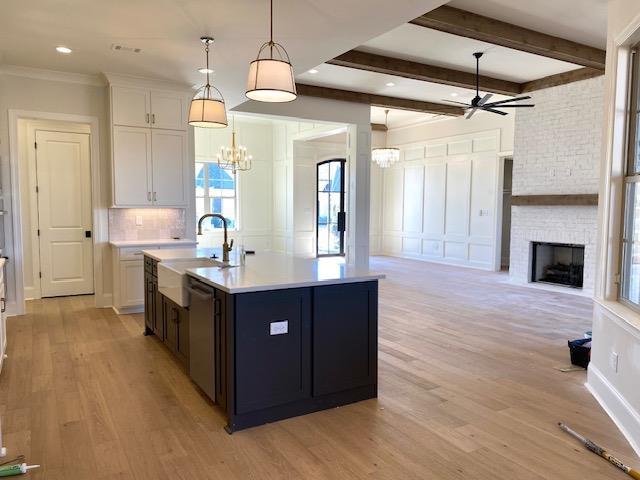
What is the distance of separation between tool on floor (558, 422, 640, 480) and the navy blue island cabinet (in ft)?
4.01

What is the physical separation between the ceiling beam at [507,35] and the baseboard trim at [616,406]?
11.9 feet

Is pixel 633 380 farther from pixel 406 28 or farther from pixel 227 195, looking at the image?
pixel 227 195

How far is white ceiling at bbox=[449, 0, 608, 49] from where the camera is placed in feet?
15.6

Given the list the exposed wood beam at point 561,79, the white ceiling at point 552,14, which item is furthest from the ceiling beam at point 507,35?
the exposed wood beam at point 561,79

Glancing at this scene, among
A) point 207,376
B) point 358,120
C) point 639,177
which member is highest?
point 358,120

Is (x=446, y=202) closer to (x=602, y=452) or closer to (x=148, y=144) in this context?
(x=148, y=144)

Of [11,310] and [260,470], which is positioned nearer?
[260,470]

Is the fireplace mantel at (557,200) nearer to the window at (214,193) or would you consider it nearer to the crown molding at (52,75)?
the window at (214,193)

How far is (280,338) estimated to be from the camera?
2820 millimetres

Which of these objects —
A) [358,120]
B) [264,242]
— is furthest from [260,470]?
[264,242]

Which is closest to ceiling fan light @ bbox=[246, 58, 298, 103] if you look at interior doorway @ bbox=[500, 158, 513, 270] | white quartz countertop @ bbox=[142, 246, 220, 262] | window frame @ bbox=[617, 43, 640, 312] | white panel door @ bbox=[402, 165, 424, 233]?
white quartz countertop @ bbox=[142, 246, 220, 262]

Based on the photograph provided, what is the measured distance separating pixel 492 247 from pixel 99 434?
27.8 ft

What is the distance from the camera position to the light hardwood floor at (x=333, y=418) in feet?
7.85

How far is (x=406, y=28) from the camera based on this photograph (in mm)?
5355
